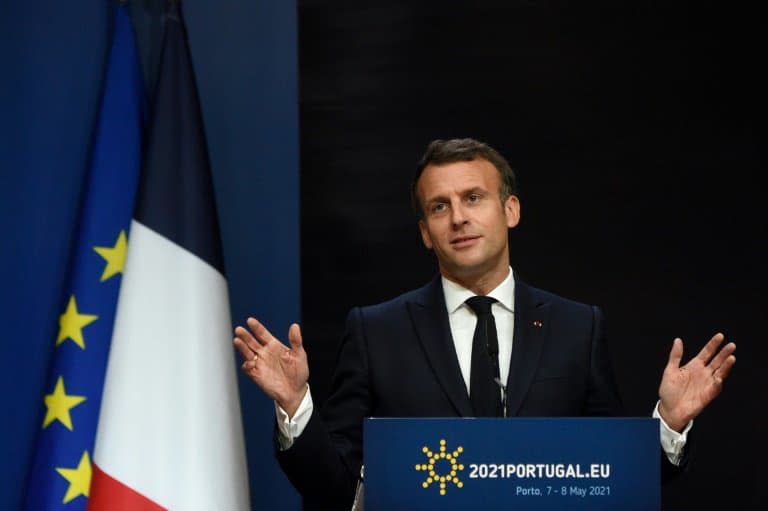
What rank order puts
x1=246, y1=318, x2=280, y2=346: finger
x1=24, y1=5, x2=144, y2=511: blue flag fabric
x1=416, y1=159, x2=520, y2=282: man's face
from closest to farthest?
x1=246, y1=318, x2=280, y2=346: finger, x1=416, y1=159, x2=520, y2=282: man's face, x1=24, y1=5, x2=144, y2=511: blue flag fabric

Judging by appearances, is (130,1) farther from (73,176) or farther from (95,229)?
(95,229)

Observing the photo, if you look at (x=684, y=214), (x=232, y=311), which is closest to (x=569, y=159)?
(x=684, y=214)

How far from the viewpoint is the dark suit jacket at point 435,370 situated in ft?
7.70

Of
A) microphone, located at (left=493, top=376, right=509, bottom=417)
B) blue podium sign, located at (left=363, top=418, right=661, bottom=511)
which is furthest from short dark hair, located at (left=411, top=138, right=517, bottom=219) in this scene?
blue podium sign, located at (left=363, top=418, right=661, bottom=511)

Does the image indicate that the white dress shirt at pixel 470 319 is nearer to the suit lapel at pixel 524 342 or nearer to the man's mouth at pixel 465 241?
the suit lapel at pixel 524 342

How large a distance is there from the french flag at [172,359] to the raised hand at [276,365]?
79 centimetres

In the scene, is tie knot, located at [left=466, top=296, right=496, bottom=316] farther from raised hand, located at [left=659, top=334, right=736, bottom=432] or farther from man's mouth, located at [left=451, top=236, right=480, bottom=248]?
raised hand, located at [left=659, top=334, right=736, bottom=432]

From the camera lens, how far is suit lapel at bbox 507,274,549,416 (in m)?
2.32

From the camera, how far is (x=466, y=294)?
2529 millimetres

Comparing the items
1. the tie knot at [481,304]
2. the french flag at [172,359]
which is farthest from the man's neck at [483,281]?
the french flag at [172,359]

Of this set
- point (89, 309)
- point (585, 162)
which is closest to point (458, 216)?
point (585, 162)

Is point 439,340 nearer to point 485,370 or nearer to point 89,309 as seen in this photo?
point 485,370

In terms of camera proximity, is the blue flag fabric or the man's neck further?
the blue flag fabric

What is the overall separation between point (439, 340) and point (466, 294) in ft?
0.50
